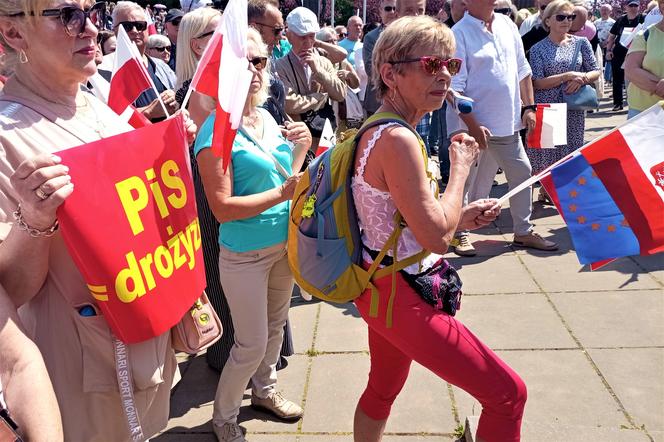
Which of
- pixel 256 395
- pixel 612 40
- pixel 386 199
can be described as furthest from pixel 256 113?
pixel 612 40

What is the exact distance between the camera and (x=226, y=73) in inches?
87.8

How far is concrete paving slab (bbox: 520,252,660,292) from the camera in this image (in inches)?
181

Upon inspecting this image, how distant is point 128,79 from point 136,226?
1.16 m

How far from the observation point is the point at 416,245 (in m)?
2.20

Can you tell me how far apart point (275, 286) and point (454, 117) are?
9.30 feet

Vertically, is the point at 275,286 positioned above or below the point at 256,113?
below

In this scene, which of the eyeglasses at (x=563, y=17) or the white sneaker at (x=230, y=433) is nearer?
the white sneaker at (x=230, y=433)

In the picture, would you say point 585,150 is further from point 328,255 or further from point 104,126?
point 104,126

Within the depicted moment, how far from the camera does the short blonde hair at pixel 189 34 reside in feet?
9.45

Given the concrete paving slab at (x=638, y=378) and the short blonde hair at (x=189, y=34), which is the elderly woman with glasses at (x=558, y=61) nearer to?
the concrete paving slab at (x=638, y=378)

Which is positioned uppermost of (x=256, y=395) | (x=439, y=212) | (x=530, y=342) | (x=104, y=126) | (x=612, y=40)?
(x=104, y=126)

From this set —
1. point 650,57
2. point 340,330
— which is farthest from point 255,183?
point 650,57

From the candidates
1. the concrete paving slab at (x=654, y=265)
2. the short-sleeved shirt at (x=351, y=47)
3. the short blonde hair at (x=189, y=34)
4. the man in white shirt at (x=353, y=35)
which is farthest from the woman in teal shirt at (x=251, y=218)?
the man in white shirt at (x=353, y=35)

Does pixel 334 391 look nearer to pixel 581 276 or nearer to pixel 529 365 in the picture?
pixel 529 365
